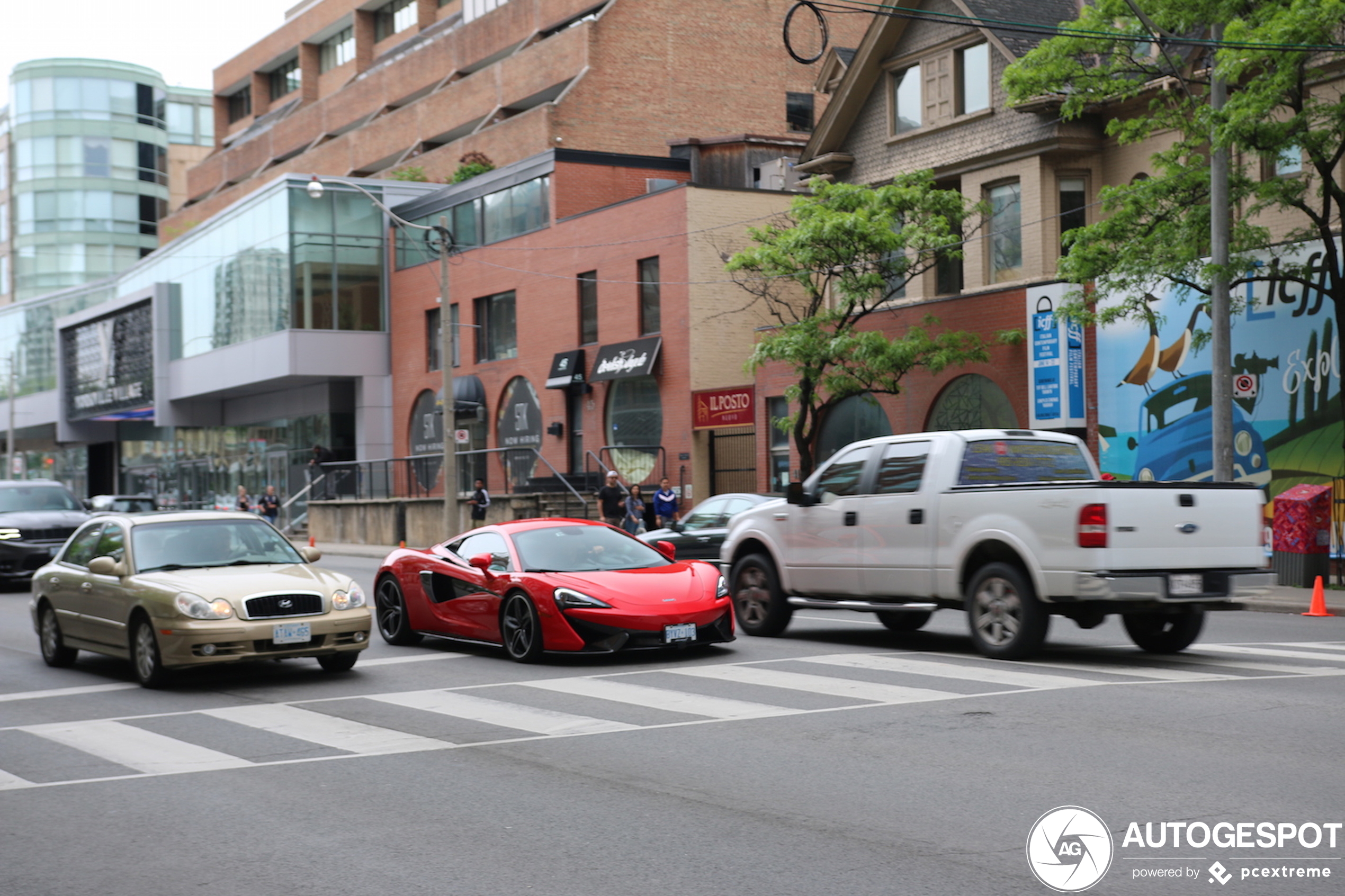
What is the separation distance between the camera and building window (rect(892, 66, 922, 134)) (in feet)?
103

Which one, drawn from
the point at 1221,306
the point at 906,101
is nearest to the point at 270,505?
the point at 906,101

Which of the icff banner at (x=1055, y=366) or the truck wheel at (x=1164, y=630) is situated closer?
the truck wheel at (x=1164, y=630)

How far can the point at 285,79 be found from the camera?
80.2 m

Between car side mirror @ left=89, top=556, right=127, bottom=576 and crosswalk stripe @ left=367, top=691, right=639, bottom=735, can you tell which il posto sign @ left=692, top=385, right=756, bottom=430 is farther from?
crosswalk stripe @ left=367, top=691, right=639, bottom=735

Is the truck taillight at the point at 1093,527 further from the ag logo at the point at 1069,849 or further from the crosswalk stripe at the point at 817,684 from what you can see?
the ag logo at the point at 1069,849

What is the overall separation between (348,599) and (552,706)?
277cm

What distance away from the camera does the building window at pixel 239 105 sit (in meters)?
83.6

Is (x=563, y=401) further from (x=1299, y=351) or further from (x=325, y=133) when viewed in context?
(x=325, y=133)

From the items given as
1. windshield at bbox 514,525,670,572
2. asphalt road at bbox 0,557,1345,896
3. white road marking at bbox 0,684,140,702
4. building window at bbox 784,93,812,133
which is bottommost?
white road marking at bbox 0,684,140,702

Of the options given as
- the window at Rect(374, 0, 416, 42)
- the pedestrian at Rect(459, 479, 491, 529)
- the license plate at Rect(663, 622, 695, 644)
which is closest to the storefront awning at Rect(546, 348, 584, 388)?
the pedestrian at Rect(459, 479, 491, 529)

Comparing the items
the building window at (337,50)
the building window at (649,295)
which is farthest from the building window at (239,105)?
the building window at (649,295)

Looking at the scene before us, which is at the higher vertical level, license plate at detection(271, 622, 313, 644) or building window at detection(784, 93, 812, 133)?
building window at detection(784, 93, 812, 133)

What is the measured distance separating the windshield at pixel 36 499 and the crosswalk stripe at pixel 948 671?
17.4m

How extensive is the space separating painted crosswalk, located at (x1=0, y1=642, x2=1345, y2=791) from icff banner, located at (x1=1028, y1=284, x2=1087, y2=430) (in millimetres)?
14431
